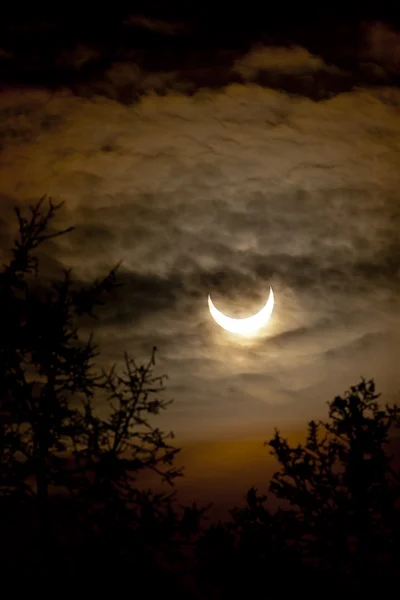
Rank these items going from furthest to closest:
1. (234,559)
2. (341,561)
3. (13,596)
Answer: (13,596) → (234,559) → (341,561)

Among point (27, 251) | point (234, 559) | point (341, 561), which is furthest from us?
point (234, 559)

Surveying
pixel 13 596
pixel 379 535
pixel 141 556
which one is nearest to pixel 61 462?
pixel 141 556

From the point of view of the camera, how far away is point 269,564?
11391 mm

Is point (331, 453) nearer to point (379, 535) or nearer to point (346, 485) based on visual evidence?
point (346, 485)

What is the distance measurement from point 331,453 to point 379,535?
1.65m

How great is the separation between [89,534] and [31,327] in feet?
14.2

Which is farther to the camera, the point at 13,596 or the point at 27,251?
the point at 13,596

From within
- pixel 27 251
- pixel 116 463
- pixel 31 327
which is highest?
pixel 27 251

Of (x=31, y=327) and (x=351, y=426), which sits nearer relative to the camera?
(x=31, y=327)

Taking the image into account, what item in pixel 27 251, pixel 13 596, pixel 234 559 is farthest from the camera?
pixel 13 596

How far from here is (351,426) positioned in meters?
11.1

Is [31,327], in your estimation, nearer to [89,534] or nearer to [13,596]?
[89,534]

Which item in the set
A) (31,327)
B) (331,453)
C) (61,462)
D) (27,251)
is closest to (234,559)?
(331,453)

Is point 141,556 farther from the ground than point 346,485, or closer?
closer
